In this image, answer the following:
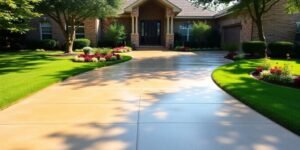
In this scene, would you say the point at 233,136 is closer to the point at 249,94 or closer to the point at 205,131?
the point at 205,131

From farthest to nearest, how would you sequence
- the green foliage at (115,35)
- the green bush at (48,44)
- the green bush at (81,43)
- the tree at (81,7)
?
the green foliage at (115,35) → the green bush at (48,44) → the green bush at (81,43) → the tree at (81,7)

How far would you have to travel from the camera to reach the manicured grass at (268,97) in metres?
5.95

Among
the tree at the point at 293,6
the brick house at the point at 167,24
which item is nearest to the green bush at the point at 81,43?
the brick house at the point at 167,24

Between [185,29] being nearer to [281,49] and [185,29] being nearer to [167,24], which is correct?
[167,24]

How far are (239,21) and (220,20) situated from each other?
5.00m

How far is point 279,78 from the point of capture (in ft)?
33.3

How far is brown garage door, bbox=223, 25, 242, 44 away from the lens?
27.5 meters

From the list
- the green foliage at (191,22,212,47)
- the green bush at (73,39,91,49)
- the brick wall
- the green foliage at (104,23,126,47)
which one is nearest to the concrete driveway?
the brick wall

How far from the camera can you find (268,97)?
784cm

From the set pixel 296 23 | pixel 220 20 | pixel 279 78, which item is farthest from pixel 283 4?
pixel 279 78

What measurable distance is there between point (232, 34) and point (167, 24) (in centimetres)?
593

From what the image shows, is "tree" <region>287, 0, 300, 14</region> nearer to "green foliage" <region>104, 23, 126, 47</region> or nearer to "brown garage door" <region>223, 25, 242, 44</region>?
"brown garage door" <region>223, 25, 242, 44</region>

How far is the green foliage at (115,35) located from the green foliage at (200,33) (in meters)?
6.64

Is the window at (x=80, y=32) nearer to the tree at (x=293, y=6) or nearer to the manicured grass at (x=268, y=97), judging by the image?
the tree at (x=293, y=6)
